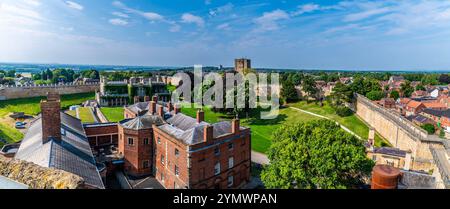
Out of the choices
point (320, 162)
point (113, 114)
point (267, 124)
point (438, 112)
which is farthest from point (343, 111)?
point (113, 114)

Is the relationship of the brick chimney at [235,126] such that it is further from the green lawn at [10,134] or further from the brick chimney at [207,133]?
the green lawn at [10,134]

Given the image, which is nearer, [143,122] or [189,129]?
[189,129]

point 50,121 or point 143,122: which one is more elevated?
point 50,121

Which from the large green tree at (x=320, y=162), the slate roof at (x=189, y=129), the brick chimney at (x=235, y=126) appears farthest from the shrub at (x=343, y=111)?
the brick chimney at (x=235, y=126)

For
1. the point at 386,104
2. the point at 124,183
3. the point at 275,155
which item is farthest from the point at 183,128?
the point at 386,104

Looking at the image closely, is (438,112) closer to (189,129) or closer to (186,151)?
(189,129)

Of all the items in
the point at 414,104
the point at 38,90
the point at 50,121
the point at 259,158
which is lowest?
the point at 259,158
